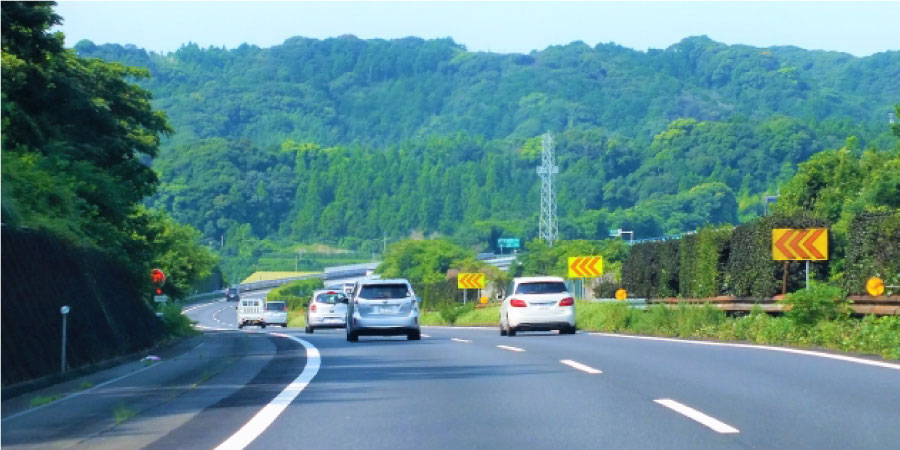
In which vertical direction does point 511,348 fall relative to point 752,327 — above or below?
below

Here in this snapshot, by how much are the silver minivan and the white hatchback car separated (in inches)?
129

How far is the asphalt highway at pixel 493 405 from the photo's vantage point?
10.7 meters

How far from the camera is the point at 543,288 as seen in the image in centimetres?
3447

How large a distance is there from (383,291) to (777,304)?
9629mm

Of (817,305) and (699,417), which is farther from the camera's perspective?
(817,305)

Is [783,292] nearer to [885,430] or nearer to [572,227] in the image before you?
[885,430]

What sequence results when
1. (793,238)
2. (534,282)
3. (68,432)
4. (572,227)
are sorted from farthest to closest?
1. (572,227)
2. (534,282)
3. (793,238)
4. (68,432)

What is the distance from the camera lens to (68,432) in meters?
11.6

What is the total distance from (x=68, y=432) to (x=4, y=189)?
13282mm

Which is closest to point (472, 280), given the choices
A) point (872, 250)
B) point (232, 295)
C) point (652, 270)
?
point (652, 270)

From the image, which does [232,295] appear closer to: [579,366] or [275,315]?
[275,315]

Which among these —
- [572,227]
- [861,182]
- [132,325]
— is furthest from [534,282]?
[572,227]

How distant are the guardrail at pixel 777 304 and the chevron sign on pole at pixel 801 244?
108 centimetres

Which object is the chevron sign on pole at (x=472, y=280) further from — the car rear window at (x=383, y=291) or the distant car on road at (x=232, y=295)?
the distant car on road at (x=232, y=295)
